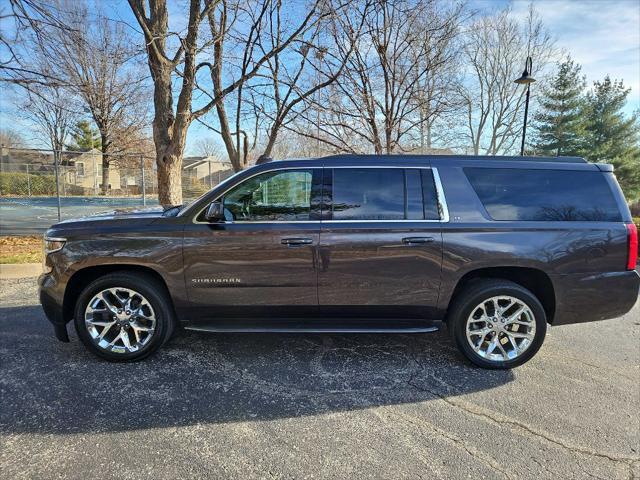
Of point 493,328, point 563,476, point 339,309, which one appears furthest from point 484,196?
point 563,476

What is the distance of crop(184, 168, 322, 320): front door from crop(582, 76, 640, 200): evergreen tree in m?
34.1

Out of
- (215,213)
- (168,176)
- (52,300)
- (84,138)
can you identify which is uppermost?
(84,138)

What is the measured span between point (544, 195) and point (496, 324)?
1250 millimetres

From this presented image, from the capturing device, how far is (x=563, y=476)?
238 cm

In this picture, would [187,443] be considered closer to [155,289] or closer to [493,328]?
[155,289]

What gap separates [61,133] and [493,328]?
146 feet

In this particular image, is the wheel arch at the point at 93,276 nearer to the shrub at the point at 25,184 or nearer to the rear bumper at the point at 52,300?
the rear bumper at the point at 52,300

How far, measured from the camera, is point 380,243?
3.55m

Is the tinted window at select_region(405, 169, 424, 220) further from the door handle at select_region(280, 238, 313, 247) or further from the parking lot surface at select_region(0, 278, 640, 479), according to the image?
the parking lot surface at select_region(0, 278, 640, 479)

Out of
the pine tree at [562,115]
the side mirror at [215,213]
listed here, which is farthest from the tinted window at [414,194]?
the pine tree at [562,115]

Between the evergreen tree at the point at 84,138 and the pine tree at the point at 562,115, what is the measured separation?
39758 millimetres

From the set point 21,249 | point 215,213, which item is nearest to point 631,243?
point 215,213

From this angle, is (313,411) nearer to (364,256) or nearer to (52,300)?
(364,256)

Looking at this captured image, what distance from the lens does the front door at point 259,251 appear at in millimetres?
3561
